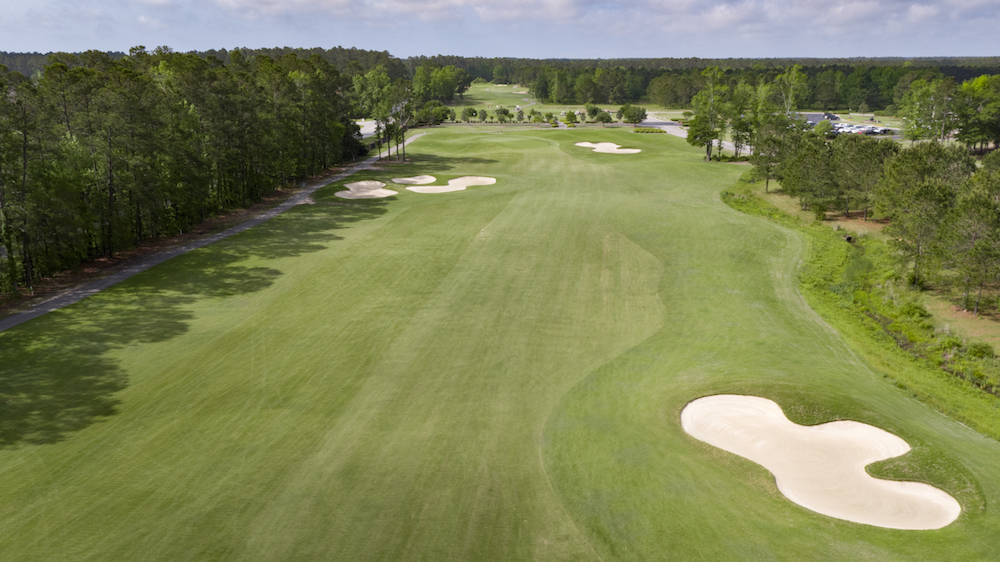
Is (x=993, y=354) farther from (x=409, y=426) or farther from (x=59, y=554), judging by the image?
(x=59, y=554)

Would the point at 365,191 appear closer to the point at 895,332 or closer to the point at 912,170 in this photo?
the point at 895,332

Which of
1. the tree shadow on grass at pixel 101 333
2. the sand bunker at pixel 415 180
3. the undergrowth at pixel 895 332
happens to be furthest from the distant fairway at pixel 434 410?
the sand bunker at pixel 415 180

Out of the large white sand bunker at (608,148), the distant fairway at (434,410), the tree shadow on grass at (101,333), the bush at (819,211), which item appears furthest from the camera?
the large white sand bunker at (608,148)

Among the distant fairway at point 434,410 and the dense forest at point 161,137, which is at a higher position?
the dense forest at point 161,137

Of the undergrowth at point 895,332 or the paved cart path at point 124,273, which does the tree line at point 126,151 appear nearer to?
the paved cart path at point 124,273

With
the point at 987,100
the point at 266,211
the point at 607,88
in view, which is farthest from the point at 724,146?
the point at 607,88

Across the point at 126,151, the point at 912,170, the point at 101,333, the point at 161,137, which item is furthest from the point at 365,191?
the point at 912,170

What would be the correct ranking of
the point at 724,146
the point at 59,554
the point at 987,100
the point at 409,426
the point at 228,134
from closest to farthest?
the point at 59,554
the point at 409,426
the point at 228,134
the point at 987,100
the point at 724,146
